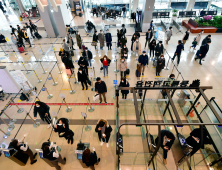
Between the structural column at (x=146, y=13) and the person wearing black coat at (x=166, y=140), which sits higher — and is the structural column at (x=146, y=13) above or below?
above

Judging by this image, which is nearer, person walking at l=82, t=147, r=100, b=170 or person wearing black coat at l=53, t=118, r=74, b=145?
person walking at l=82, t=147, r=100, b=170

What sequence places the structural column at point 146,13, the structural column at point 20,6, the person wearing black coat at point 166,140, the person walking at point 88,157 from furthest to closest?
the structural column at point 20,6 → the structural column at point 146,13 → the person wearing black coat at point 166,140 → the person walking at point 88,157

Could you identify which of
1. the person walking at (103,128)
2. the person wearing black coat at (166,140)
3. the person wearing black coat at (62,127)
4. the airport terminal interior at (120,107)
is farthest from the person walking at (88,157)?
the person wearing black coat at (166,140)

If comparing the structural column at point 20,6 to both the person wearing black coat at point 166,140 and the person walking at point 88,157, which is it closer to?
the person walking at point 88,157

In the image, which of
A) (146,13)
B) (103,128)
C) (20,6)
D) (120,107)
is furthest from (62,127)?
(20,6)

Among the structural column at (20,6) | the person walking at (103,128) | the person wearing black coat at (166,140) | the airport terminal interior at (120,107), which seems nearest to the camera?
the person wearing black coat at (166,140)

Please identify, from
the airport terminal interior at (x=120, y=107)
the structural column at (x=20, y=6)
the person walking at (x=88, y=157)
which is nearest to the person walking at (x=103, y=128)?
the airport terminal interior at (x=120, y=107)

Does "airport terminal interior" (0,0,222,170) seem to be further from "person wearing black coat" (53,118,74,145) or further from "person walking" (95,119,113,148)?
"person wearing black coat" (53,118,74,145)

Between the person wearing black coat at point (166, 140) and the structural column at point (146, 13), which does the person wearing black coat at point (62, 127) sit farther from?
the structural column at point (146, 13)

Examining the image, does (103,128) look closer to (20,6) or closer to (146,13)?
(146,13)

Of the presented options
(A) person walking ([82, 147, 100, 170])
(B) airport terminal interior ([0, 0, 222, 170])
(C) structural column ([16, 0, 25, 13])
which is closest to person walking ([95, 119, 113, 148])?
(B) airport terminal interior ([0, 0, 222, 170])

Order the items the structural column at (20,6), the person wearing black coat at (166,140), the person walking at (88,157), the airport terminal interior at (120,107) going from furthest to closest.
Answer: the structural column at (20,6)
the airport terminal interior at (120,107)
the person wearing black coat at (166,140)
the person walking at (88,157)

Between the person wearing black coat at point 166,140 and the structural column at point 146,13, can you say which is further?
the structural column at point 146,13

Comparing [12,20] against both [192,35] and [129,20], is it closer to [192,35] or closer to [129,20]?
[129,20]
